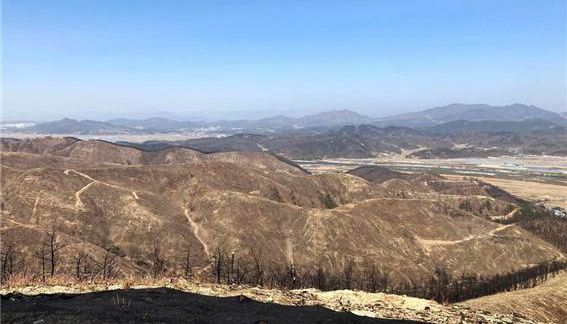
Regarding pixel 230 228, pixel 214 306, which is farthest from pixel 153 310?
pixel 230 228

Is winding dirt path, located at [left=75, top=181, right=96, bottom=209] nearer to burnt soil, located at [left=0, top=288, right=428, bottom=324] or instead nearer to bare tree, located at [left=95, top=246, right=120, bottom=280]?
bare tree, located at [left=95, top=246, right=120, bottom=280]

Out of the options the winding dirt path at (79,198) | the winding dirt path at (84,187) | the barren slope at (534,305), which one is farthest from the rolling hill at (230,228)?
the barren slope at (534,305)

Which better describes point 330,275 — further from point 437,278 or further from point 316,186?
point 316,186

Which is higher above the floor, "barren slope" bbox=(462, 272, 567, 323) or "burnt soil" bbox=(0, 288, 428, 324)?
"burnt soil" bbox=(0, 288, 428, 324)

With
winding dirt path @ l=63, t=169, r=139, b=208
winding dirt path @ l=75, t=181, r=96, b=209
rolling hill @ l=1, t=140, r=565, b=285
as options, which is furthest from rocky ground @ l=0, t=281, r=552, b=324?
winding dirt path @ l=63, t=169, r=139, b=208

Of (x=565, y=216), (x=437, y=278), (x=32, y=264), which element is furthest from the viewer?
(x=565, y=216)

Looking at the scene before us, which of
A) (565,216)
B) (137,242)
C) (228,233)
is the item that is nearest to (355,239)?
(228,233)

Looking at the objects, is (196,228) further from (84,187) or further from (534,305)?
(534,305)
